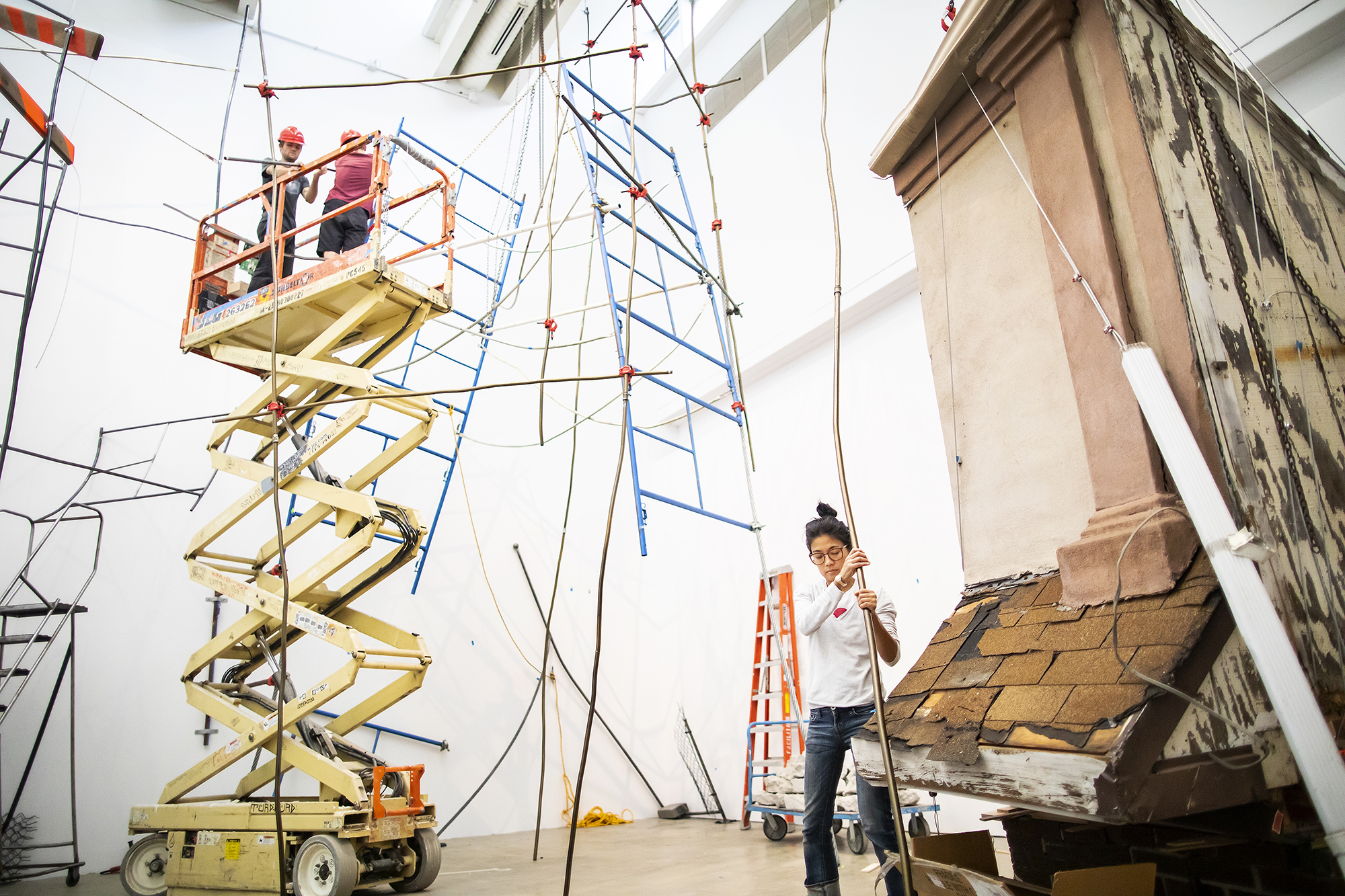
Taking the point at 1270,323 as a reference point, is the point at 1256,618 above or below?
below

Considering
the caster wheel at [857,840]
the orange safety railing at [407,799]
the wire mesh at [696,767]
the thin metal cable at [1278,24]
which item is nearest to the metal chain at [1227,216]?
the thin metal cable at [1278,24]

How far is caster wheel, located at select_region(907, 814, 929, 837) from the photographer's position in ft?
12.4

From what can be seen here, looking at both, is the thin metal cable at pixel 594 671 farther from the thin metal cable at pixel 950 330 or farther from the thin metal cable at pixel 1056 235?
the thin metal cable at pixel 1056 235

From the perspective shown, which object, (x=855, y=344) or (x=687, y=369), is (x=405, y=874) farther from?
(x=687, y=369)

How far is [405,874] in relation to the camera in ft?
12.2

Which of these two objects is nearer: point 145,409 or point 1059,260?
point 1059,260

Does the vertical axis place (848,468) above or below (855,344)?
below

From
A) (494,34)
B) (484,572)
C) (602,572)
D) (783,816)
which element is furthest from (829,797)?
(494,34)

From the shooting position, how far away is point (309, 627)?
12.1ft

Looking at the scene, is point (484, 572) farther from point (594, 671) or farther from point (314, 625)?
point (594, 671)

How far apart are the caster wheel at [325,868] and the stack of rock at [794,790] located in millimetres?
2457

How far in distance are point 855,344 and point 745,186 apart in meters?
2.26

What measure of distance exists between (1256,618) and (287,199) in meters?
5.57

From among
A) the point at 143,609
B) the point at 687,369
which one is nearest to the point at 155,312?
→ the point at 143,609
